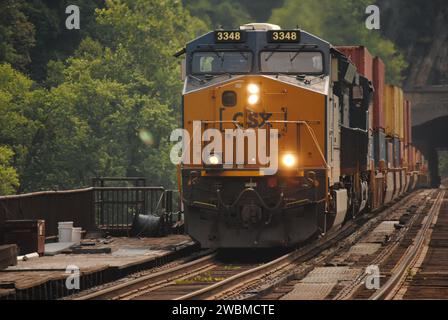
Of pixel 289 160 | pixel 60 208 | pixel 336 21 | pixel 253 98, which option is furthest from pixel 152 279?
pixel 336 21

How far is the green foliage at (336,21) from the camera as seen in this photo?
10231 centimetres

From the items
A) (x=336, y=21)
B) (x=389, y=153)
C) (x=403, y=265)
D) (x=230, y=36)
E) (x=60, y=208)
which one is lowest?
(x=403, y=265)

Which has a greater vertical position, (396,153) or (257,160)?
(396,153)

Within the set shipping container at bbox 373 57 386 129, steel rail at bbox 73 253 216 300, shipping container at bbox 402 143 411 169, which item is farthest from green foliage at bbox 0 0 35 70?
steel rail at bbox 73 253 216 300

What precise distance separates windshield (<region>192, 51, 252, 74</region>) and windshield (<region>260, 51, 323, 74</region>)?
0.35 meters

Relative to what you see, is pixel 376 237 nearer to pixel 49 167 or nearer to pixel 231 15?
pixel 49 167

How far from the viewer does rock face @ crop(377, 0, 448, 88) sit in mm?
97625

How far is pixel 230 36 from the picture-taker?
21797 millimetres

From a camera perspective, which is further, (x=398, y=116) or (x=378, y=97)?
(x=398, y=116)

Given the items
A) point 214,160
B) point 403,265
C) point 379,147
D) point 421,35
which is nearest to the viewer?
point 403,265

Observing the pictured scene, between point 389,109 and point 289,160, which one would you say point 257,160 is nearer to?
point 289,160

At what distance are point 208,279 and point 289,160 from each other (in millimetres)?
3954
